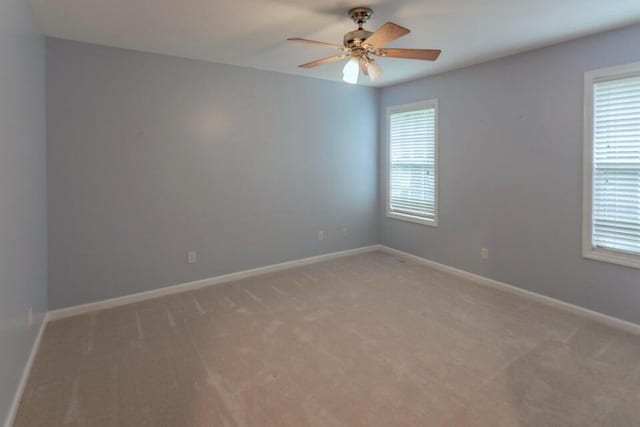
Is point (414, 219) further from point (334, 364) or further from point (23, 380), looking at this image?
point (23, 380)

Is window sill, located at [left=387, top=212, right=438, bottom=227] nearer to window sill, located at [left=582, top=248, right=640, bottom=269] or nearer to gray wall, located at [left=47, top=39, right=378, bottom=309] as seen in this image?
gray wall, located at [left=47, top=39, right=378, bottom=309]

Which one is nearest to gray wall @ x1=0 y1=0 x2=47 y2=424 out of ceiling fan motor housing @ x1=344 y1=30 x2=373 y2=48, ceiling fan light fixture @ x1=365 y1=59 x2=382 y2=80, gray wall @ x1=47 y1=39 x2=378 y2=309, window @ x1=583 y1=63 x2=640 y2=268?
gray wall @ x1=47 y1=39 x2=378 y2=309

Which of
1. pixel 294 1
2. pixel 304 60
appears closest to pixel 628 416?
pixel 294 1

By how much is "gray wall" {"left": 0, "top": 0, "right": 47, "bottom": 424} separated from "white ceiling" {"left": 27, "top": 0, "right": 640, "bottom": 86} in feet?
1.58

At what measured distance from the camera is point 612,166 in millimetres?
2928

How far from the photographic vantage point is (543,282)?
3.43 meters

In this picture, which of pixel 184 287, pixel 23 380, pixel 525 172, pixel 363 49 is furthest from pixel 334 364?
pixel 525 172

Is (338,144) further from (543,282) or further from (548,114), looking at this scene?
(543,282)

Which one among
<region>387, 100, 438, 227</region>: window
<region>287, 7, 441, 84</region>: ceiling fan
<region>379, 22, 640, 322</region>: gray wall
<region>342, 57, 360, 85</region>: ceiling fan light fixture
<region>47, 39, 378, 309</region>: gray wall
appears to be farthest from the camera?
<region>387, 100, 438, 227</region>: window

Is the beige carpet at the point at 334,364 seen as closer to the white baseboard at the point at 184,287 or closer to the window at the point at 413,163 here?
the white baseboard at the point at 184,287

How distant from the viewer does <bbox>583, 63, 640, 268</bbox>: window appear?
9.21 feet

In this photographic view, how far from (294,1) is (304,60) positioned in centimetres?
143

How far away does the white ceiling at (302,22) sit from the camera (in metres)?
2.46

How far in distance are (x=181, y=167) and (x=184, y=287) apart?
1.32 m
